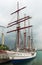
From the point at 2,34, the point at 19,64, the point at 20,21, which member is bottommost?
the point at 19,64

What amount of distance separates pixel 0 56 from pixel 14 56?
6.20 metres

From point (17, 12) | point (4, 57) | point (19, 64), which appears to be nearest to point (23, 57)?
point (19, 64)

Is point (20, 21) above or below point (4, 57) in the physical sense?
above

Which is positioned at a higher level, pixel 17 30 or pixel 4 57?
pixel 17 30

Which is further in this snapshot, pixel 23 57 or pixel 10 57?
pixel 23 57

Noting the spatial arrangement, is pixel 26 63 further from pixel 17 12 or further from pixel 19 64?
pixel 17 12

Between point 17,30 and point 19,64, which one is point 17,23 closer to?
point 17,30

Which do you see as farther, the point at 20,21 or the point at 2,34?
the point at 20,21

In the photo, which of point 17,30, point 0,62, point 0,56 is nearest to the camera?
point 0,62

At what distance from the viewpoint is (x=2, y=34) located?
195 feet

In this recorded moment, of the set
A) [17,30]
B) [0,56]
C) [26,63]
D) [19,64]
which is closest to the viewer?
[0,56]

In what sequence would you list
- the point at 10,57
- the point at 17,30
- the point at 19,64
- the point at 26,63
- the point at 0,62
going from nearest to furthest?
the point at 0,62 < the point at 10,57 < the point at 19,64 < the point at 26,63 < the point at 17,30

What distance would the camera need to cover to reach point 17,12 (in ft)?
220

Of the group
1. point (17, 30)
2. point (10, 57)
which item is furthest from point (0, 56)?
point (17, 30)
